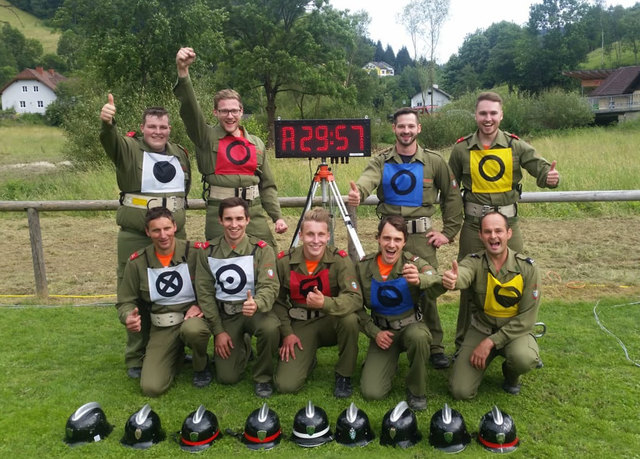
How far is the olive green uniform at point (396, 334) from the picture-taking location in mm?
4047

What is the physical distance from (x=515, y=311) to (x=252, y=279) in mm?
2129

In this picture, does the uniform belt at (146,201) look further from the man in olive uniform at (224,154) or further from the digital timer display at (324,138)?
the digital timer display at (324,138)

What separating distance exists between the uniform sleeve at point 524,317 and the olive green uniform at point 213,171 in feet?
7.28

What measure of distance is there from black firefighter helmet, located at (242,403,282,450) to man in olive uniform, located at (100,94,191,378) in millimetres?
1522

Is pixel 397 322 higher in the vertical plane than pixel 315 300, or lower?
lower

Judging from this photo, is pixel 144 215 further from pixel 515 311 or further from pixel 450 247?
pixel 450 247

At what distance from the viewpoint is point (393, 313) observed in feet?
14.0

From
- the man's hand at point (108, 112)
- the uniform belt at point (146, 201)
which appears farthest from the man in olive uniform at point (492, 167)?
the man's hand at point (108, 112)

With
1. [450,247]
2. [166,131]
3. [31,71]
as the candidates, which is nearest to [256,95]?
[450,247]

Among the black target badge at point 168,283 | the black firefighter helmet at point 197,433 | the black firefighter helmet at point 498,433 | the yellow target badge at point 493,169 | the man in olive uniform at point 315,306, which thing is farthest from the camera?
the yellow target badge at point 493,169

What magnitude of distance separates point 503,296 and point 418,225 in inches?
37.1

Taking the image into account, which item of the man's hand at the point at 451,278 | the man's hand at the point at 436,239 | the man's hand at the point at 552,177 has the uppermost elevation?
the man's hand at the point at 552,177

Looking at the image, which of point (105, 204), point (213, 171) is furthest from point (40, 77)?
point (213, 171)

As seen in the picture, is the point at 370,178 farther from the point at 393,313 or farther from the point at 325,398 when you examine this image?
the point at 325,398
